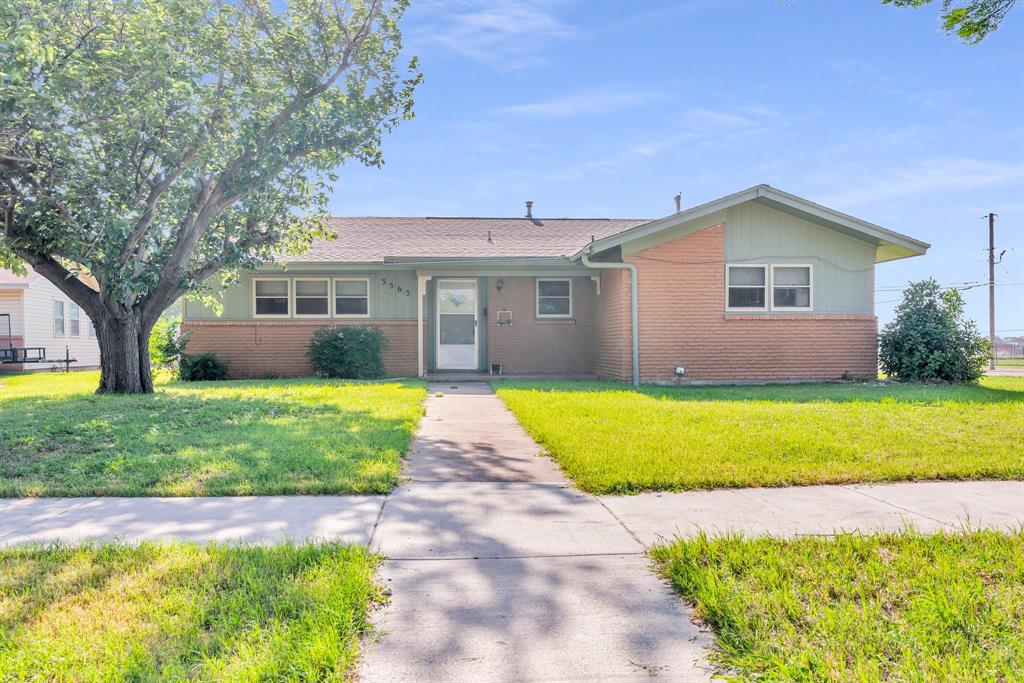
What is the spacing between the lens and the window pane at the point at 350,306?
52.7 ft

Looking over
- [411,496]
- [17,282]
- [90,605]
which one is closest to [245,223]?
[411,496]

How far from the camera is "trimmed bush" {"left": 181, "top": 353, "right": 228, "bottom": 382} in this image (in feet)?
49.8

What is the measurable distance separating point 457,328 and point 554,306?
2490mm

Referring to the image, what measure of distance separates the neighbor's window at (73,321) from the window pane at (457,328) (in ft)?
61.0

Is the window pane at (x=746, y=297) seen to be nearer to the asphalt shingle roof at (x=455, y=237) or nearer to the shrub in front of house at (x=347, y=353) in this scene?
the asphalt shingle roof at (x=455, y=237)

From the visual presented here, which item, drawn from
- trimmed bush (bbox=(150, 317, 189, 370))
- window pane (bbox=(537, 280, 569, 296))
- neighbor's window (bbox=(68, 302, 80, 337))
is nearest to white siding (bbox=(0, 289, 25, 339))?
neighbor's window (bbox=(68, 302, 80, 337))

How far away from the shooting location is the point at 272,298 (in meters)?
16.0

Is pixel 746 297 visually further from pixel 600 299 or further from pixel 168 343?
pixel 168 343

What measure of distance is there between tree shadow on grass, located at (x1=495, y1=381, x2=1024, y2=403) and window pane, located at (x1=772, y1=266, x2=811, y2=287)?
2.23m

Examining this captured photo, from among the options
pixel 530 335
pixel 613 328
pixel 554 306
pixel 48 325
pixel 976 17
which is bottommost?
pixel 530 335

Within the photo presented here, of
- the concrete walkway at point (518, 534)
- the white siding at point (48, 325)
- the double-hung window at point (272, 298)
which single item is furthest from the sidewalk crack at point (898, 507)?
the white siding at point (48, 325)

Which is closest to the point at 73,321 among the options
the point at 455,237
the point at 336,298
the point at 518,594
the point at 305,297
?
the point at 305,297

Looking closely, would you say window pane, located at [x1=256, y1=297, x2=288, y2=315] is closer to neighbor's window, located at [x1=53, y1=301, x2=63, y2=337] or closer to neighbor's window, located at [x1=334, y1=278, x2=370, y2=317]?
neighbor's window, located at [x1=334, y1=278, x2=370, y2=317]

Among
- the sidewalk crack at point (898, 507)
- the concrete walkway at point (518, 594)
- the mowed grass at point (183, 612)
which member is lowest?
the sidewalk crack at point (898, 507)
